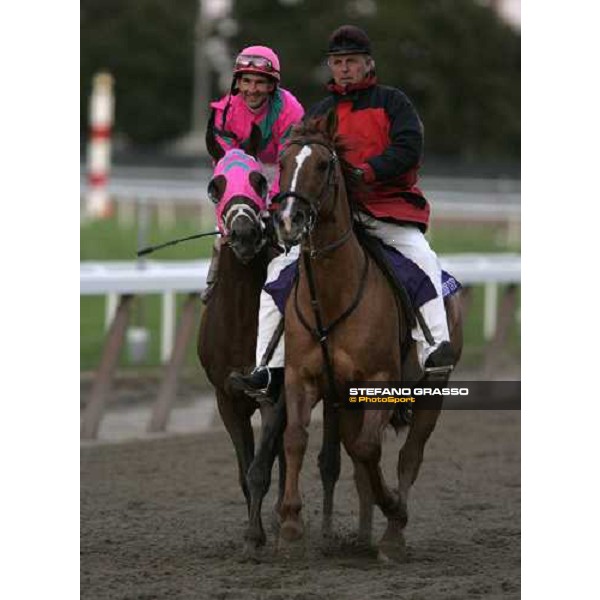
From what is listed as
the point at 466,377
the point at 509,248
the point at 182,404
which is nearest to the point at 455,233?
the point at 509,248

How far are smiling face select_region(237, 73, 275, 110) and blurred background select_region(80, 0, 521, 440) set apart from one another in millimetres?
1672

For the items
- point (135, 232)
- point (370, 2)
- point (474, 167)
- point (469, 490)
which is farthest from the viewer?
point (370, 2)

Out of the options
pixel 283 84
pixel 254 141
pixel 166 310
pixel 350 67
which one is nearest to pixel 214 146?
pixel 254 141

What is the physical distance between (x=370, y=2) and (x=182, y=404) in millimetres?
29250

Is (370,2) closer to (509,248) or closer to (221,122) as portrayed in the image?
(509,248)

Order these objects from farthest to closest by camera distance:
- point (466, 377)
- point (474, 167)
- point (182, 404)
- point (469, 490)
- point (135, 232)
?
point (474, 167), point (135, 232), point (466, 377), point (182, 404), point (469, 490)

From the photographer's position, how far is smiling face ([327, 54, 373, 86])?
6645 millimetres

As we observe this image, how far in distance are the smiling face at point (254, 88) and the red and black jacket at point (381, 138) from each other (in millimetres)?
204

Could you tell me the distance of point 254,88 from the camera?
A: 6.74 metres

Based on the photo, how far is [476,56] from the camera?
29.4 metres

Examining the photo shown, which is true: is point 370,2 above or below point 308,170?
above

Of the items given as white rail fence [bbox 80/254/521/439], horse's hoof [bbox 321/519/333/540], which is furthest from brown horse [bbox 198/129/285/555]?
white rail fence [bbox 80/254/521/439]

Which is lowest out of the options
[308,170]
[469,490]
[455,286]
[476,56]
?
[469,490]

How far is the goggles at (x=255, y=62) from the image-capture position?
6.67m
